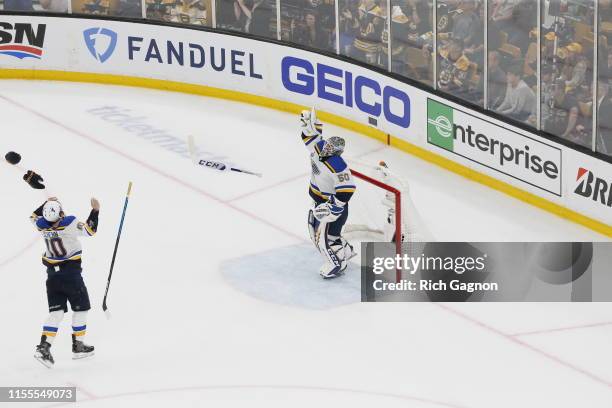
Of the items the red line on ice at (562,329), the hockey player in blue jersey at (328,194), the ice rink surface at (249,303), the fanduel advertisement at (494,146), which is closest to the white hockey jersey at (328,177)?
the hockey player in blue jersey at (328,194)

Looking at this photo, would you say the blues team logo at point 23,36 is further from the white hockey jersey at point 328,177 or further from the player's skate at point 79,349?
the player's skate at point 79,349

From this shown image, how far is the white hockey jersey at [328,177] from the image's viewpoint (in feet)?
45.2

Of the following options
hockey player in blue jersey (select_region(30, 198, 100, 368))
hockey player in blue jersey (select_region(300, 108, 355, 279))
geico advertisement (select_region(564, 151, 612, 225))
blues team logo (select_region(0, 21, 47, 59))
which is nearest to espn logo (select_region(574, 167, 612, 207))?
geico advertisement (select_region(564, 151, 612, 225))

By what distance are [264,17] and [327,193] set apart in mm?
5560

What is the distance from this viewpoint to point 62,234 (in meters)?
12.2

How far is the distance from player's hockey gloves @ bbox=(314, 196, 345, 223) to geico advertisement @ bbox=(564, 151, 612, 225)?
3.00 metres

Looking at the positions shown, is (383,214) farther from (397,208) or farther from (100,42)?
(100,42)

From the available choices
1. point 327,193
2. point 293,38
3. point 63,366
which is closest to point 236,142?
point 293,38

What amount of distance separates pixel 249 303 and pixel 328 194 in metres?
1.28

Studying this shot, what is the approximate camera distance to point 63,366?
41.3ft

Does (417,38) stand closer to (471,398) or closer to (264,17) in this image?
(264,17)

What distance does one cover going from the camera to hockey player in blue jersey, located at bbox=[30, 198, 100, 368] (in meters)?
12.2

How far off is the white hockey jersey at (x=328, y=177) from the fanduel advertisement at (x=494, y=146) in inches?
112

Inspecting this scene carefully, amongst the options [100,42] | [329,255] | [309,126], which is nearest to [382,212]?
[329,255]
